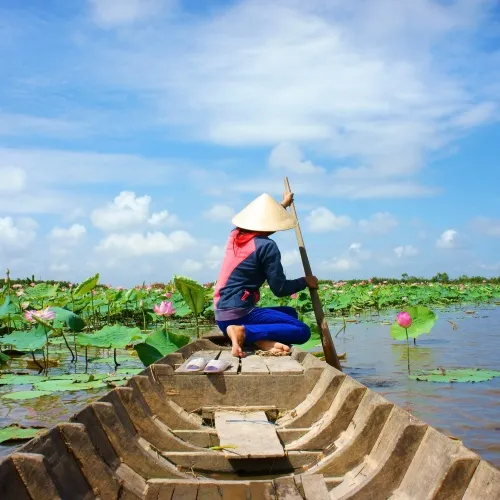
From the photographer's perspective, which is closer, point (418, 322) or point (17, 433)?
point (17, 433)

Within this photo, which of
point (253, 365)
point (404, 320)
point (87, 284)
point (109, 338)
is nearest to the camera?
point (253, 365)

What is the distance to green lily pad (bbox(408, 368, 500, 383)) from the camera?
5039 millimetres

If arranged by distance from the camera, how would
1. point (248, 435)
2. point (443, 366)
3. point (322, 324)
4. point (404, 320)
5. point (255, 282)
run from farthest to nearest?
point (443, 366) → point (404, 320) → point (322, 324) → point (255, 282) → point (248, 435)

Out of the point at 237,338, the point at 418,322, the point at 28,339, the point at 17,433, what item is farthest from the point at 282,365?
the point at 418,322

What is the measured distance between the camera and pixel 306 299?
10.9 meters

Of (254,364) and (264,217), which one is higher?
(264,217)

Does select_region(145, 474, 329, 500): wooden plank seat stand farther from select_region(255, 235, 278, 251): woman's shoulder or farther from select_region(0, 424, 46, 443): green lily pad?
select_region(255, 235, 278, 251): woman's shoulder

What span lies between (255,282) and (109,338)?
1529mm

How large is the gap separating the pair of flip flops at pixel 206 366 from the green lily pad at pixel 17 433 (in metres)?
0.88

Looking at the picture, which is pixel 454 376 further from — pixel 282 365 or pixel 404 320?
pixel 282 365

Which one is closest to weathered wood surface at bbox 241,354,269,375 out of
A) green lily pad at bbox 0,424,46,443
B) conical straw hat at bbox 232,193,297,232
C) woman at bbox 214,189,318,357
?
woman at bbox 214,189,318,357

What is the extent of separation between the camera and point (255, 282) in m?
4.59

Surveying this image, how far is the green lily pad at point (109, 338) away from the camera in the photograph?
5.28m

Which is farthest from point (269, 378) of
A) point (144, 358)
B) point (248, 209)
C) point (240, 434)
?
point (144, 358)
